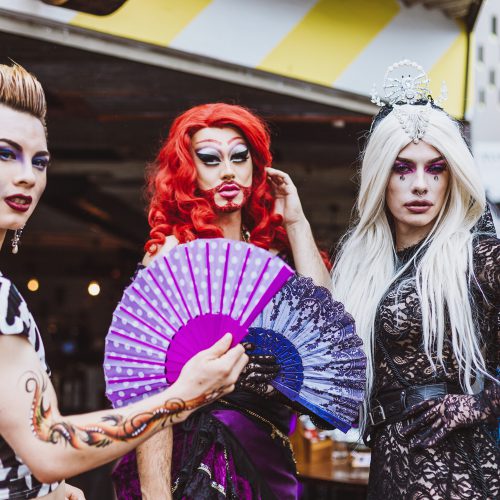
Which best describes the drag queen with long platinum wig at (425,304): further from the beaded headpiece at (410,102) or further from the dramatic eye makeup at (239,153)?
the dramatic eye makeup at (239,153)

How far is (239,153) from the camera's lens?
2787 mm

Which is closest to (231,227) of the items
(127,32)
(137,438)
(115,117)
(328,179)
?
(127,32)

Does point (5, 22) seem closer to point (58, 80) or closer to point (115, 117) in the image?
point (58, 80)

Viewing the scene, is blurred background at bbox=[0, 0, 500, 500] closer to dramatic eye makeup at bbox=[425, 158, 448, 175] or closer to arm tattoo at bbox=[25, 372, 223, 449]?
dramatic eye makeup at bbox=[425, 158, 448, 175]

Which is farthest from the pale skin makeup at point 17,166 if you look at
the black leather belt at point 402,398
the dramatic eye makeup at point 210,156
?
the black leather belt at point 402,398

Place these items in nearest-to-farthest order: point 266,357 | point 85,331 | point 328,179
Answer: point 266,357 → point 328,179 → point 85,331

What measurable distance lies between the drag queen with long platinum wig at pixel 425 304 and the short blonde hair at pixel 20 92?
110 centimetres

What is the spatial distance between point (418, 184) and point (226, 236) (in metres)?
0.66

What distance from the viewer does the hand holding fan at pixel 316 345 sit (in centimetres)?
234

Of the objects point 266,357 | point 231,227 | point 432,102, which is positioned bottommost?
point 266,357

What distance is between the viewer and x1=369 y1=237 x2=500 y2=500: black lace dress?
2328 millimetres

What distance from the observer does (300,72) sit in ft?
11.7

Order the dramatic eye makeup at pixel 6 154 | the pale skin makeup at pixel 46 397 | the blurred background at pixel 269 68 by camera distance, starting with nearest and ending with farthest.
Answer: the pale skin makeup at pixel 46 397 → the dramatic eye makeup at pixel 6 154 → the blurred background at pixel 269 68

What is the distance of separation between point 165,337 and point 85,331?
32.6ft
